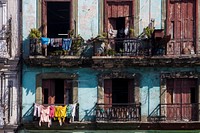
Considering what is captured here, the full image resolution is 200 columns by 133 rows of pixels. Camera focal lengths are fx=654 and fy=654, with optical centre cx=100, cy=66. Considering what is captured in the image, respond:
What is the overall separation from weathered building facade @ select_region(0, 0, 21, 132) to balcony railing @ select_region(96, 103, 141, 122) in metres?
3.69

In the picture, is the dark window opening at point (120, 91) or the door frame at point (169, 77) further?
the dark window opening at point (120, 91)

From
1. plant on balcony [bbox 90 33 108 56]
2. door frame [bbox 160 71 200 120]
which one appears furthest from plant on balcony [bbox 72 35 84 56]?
door frame [bbox 160 71 200 120]

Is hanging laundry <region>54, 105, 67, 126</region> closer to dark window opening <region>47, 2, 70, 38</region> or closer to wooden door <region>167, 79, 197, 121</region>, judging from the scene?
dark window opening <region>47, 2, 70, 38</region>

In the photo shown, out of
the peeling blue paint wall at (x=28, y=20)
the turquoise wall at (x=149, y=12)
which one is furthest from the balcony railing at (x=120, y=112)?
the peeling blue paint wall at (x=28, y=20)

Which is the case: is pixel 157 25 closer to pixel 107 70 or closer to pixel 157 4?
pixel 157 4

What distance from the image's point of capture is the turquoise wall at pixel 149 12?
29.1 metres

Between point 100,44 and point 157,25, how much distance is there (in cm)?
274

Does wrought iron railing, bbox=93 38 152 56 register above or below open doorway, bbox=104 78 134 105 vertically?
above

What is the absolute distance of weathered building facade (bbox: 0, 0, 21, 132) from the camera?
94.6 ft

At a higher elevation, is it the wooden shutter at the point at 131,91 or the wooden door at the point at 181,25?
the wooden door at the point at 181,25

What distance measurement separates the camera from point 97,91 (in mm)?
28906

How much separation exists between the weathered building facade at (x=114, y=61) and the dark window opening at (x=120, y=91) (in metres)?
0.04

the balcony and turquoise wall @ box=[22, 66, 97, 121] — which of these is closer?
the balcony

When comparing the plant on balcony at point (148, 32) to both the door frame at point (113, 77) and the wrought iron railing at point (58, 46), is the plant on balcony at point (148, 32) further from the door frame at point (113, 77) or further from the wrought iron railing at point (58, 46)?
the wrought iron railing at point (58, 46)
